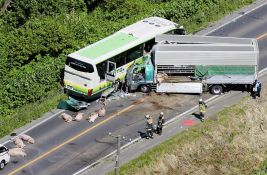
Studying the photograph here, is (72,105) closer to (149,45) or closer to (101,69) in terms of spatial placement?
(101,69)

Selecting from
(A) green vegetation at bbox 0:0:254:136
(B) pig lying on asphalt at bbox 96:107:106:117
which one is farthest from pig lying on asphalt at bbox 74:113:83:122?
(A) green vegetation at bbox 0:0:254:136

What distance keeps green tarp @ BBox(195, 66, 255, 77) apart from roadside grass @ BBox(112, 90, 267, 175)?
251 cm

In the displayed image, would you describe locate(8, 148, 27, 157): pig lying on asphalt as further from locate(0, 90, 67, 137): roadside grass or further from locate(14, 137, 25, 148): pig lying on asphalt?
locate(0, 90, 67, 137): roadside grass

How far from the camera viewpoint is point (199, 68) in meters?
46.2

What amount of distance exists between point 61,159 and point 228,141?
1128 centimetres

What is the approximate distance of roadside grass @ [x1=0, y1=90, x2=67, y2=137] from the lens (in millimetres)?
44844

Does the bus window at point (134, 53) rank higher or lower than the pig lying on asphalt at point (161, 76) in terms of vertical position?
higher

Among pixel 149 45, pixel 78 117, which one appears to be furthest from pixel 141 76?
pixel 78 117

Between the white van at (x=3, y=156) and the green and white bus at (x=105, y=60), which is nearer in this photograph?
the white van at (x=3, y=156)

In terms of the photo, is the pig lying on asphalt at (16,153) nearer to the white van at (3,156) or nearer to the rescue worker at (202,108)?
the white van at (3,156)

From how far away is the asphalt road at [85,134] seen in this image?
41281 millimetres

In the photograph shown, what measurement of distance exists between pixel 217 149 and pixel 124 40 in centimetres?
1097

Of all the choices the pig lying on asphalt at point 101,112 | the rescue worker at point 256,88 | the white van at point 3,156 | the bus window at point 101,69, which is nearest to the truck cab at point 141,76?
the bus window at point 101,69

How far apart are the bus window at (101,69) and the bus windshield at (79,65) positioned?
0.53 metres
